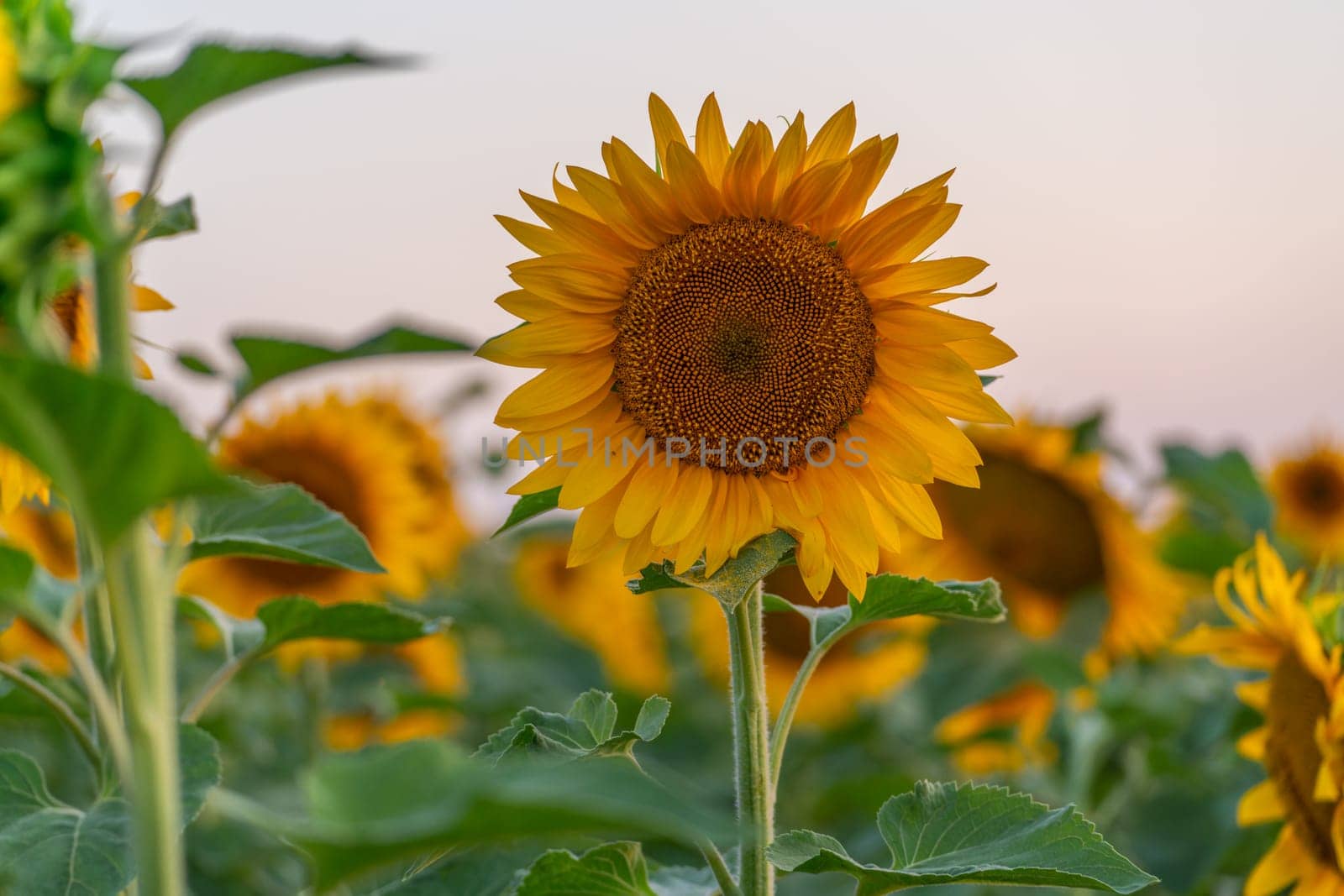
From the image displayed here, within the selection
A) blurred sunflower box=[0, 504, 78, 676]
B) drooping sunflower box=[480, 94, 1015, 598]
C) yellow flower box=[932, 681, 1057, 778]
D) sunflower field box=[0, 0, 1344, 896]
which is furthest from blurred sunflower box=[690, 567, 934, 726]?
drooping sunflower box=[480, 94, 1015, 598]

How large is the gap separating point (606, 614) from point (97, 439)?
4476 millimetres

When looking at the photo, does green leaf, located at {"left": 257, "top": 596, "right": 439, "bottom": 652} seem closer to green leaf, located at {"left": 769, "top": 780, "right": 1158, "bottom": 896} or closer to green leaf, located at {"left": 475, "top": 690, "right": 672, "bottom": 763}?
green leaf, located at {"left": 475, "top": 690, "right": 672, "bottom": 763}

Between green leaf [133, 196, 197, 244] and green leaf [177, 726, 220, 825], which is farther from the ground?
green leaf [133, 196, 197, 244]

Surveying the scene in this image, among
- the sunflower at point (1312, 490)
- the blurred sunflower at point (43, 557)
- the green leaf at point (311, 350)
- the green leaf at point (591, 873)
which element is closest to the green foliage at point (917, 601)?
the green leaf at point (591, 873)

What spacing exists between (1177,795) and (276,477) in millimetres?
2155

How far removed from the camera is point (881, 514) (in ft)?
4.75

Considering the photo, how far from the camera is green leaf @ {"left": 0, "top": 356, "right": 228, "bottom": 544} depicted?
29.9 inches

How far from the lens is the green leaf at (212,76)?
1.04 metres

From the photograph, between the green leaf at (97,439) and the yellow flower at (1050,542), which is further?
the yellow flower at (1050,542)

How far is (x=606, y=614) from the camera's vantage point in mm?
5211

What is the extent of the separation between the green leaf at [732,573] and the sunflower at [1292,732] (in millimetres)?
883

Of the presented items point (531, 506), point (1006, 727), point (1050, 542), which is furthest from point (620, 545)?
point (1050, 542)

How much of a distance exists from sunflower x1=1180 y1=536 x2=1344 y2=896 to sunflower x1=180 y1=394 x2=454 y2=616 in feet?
6.18

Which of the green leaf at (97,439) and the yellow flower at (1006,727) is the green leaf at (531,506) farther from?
the yellow flower at (1006,727)
